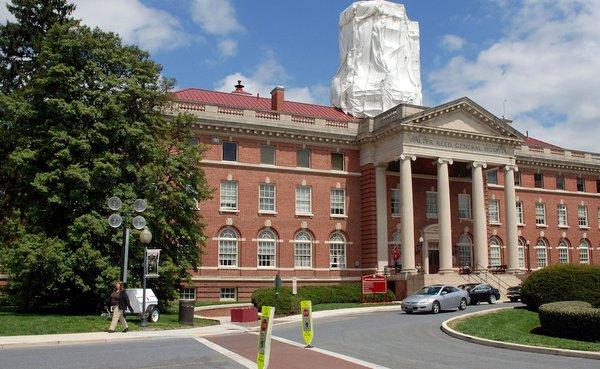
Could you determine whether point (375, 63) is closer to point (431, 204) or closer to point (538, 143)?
point (538, 143)

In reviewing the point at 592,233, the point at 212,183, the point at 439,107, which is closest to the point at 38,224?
the point at 212,183

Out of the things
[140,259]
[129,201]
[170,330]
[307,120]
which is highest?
[307,120]

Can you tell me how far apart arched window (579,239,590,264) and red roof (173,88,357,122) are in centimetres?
2478

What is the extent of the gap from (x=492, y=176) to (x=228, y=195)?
2493 centimetres

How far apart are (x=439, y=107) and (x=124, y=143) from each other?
79.2ft

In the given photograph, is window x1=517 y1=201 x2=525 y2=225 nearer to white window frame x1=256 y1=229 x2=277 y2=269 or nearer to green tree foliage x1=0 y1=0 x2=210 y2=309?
white window frame x1=256 y1=229 x2=277 y2=269

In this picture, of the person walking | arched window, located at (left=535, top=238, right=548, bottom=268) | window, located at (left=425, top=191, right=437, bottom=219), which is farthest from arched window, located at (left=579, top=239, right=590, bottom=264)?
the person walking

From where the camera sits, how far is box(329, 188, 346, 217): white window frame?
160 feet

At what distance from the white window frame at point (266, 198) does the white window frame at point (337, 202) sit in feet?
15.0

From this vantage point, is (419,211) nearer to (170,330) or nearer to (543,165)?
(543,165)

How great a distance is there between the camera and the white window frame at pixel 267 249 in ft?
151

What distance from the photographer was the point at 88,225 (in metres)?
29.1

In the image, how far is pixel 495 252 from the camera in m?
54.8

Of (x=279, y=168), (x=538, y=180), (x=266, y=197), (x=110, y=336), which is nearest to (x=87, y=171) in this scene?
(x=110, y=336)
